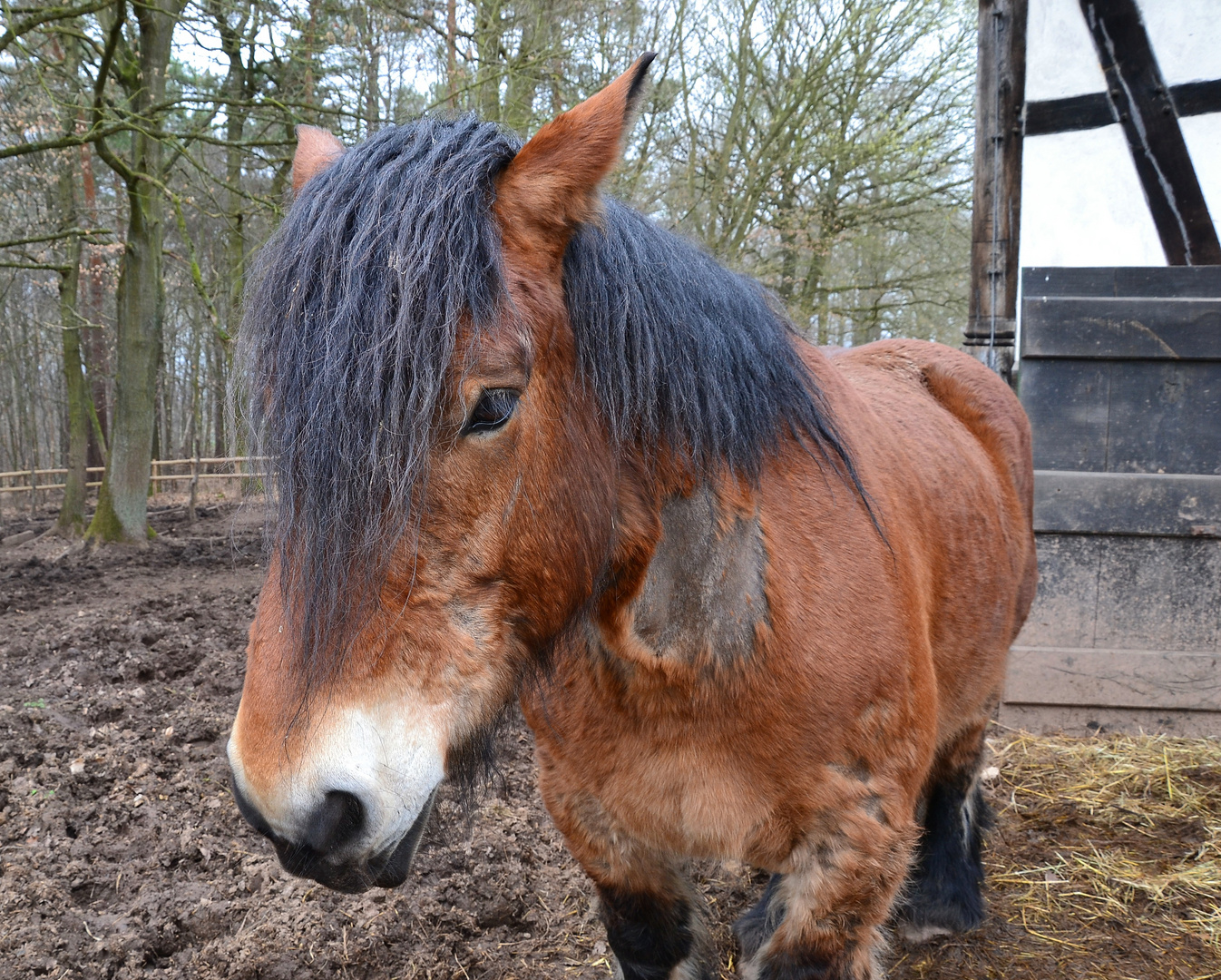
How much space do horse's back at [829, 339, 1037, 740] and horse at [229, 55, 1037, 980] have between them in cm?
4

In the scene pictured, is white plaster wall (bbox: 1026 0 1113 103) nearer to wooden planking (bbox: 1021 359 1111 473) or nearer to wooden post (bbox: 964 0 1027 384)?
wooden post (bbox: 964 0 1027 384)

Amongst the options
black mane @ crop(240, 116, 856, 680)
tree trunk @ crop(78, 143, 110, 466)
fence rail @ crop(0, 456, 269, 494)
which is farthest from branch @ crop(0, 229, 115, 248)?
black mane @ crop(240, 116, 856, 680)

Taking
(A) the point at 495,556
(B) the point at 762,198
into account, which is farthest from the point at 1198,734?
(B) the point at 762,198

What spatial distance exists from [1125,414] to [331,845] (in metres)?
4.65

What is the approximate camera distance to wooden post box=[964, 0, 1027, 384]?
5.43 meters

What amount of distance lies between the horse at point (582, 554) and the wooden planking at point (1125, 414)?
268 cm

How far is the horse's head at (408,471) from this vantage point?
1.17 metres

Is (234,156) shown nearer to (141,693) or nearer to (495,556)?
(141,693)

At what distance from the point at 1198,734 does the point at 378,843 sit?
4768mm

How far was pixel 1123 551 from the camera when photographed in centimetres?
445

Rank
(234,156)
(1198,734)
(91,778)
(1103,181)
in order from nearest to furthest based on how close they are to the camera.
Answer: (91,778) → (1198,734) → (1103,181) → (234,156)

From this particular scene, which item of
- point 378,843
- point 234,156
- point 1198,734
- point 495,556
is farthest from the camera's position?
point 234,156

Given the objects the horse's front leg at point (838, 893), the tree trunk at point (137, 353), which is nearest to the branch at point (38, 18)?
the tree trunk at point (137, 353)

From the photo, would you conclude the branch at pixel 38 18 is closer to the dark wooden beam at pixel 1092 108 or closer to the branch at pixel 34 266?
the branch at pixel 34 266
